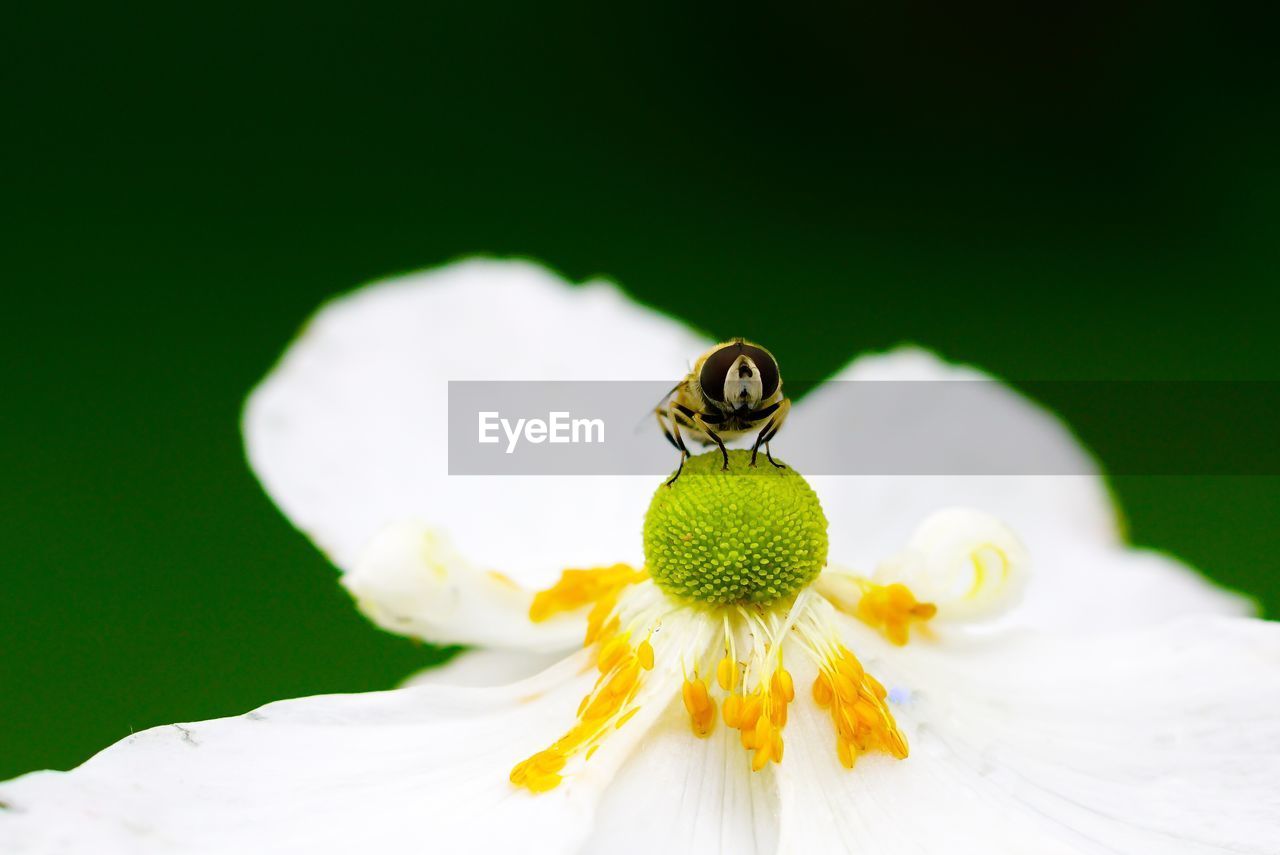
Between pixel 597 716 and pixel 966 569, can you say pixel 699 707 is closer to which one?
pixel 597 716

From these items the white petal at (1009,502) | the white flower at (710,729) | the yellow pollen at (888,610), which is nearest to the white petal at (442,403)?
the white flower at (710,729)

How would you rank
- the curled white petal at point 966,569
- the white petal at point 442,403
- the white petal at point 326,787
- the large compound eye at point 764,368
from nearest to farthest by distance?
the white petal at point 326,787 < the large compound eye at point 764,368 < the curled white petal at point 966,569 < the white petal at point 442,403

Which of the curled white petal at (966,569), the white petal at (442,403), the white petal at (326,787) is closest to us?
the white petal at (326,787)

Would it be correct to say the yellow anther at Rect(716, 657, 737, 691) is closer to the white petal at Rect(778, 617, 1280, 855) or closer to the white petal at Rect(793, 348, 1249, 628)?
the white petal at Rect(778, 617, 1280, 855)

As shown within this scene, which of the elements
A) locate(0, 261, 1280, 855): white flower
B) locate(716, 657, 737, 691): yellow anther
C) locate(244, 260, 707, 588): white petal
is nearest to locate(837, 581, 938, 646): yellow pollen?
locate(0, 261, 1280, 855): white flower

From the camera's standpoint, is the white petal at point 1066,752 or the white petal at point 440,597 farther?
the white petal at point 440,597

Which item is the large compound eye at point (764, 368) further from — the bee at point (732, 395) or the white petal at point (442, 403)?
the white petal at point (442, 403)

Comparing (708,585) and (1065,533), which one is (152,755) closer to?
(708,585)
